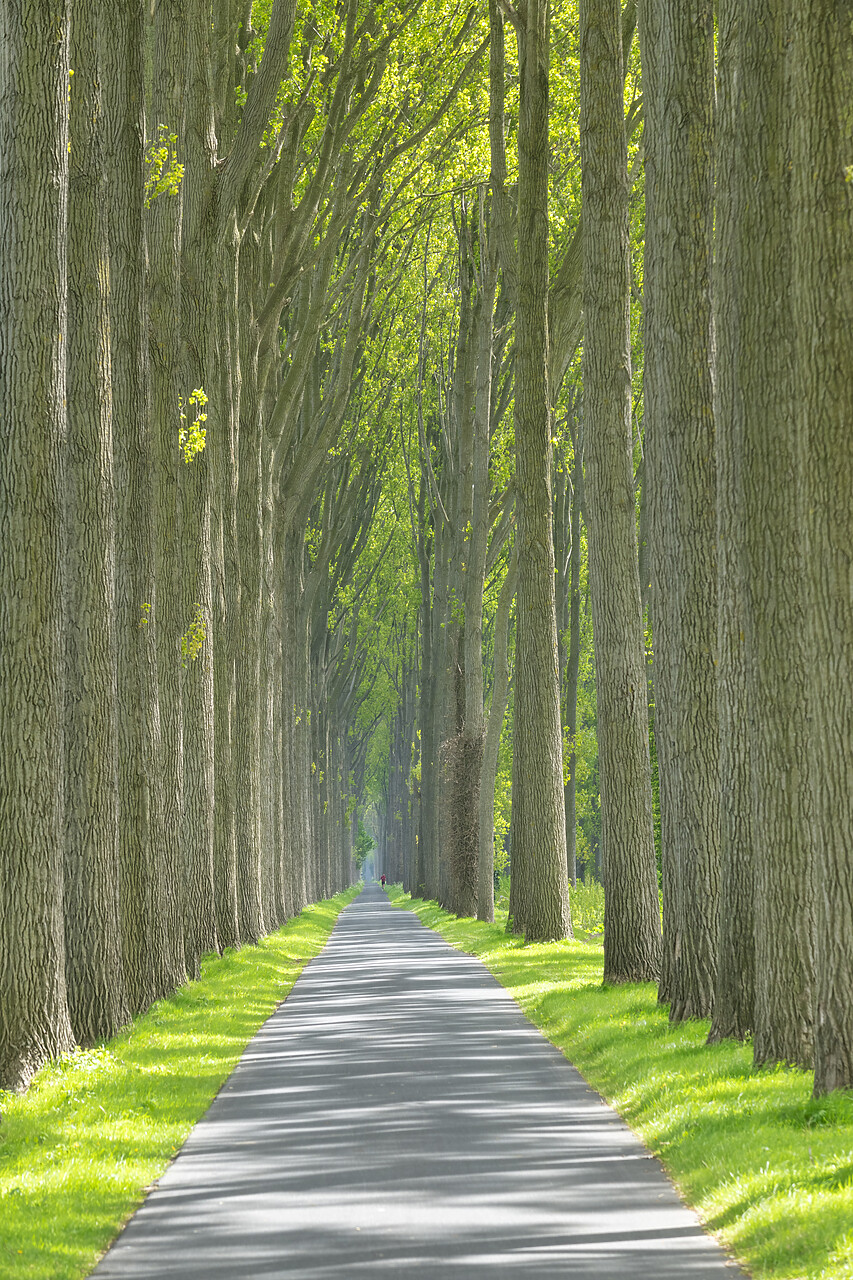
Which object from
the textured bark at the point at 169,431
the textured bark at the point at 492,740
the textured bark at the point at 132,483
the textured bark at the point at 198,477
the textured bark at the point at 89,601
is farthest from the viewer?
the textured bark at the point at 492,740

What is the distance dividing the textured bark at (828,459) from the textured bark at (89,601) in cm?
682

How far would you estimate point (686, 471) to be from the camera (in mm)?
12609

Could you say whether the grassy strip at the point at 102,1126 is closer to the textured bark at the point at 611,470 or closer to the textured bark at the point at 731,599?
the textured bark at the point at 731,599

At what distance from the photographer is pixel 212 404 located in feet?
72.0

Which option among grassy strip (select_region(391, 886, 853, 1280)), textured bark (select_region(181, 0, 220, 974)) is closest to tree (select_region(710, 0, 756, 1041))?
grassy strip (select_region(391, 886, 853, 1280))

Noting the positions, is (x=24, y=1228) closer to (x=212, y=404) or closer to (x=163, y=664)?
(x=163, y=664)


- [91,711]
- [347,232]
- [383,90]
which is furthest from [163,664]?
[347,232]

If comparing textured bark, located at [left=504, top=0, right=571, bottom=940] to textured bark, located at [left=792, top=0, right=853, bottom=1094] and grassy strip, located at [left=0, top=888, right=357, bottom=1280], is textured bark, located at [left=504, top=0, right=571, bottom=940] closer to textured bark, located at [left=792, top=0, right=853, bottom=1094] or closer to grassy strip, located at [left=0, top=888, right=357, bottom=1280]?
grassy strip, located at [left=0, top=888, right=357, bottom=1280]

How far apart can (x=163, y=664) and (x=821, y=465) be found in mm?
10753

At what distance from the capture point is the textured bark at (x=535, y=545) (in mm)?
21875

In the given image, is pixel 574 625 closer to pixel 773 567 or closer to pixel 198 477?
pixel 198 477

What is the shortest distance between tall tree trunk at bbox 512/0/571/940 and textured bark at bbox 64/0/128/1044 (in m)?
9.72

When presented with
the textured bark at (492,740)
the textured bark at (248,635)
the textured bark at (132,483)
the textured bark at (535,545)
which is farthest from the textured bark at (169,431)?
the textured bark at (492,740)

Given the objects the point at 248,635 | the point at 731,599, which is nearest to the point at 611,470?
the point at 731,599
